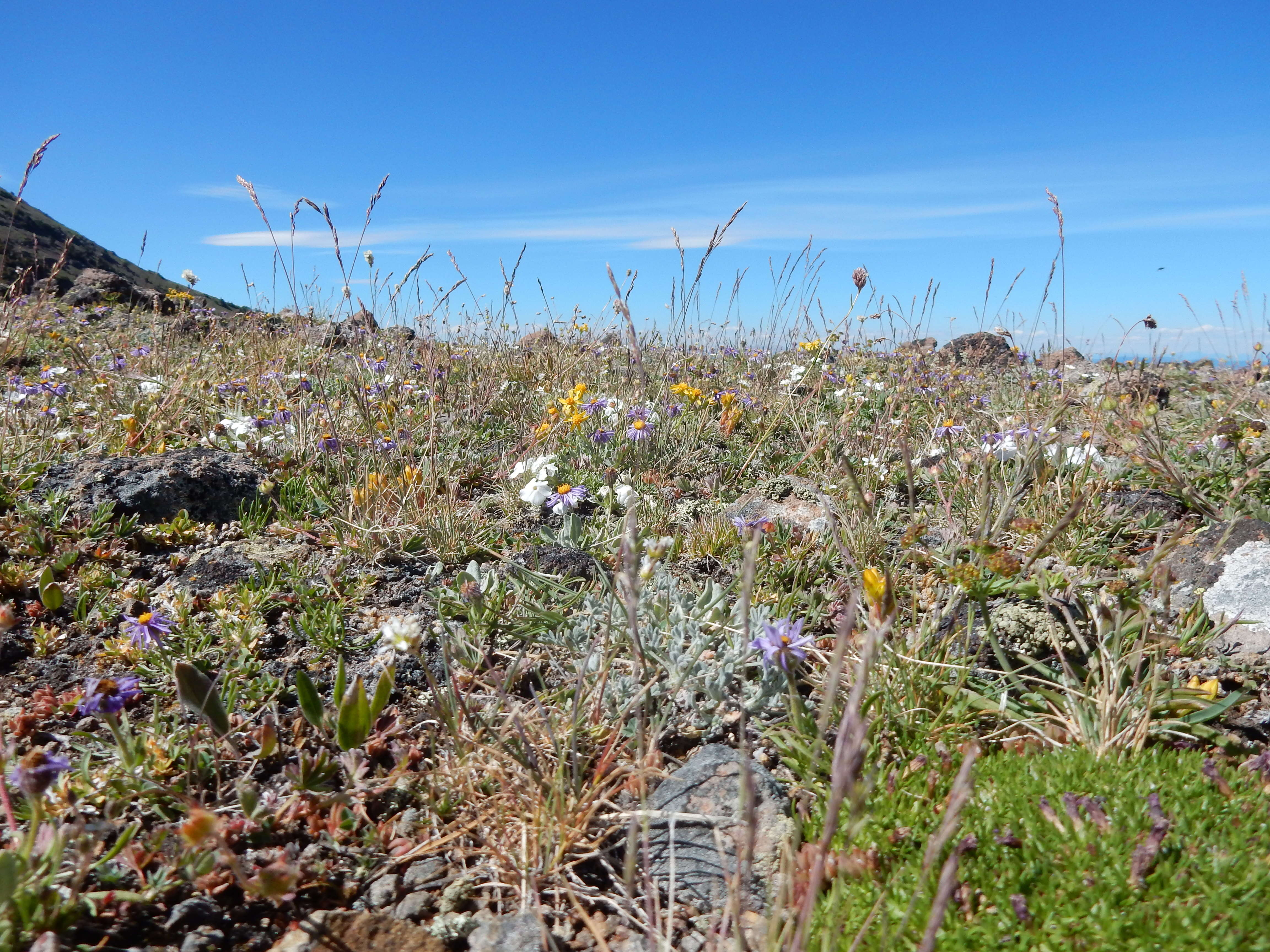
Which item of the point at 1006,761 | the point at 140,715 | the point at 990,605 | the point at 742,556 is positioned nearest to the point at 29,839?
the point at 140,715

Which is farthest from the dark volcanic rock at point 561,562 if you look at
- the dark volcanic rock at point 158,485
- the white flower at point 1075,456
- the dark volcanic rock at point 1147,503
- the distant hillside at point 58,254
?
the distant hillside at point 58,254

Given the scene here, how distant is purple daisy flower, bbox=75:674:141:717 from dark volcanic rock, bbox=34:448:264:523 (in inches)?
54.9

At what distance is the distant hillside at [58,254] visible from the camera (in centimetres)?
1370

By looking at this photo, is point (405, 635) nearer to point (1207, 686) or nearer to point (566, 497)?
point (566, 497)

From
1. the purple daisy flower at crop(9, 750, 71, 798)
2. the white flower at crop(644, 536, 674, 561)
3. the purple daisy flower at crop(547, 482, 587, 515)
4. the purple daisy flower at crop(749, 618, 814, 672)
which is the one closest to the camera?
the purple daisy flower at crop(9, 750, 71, 798)

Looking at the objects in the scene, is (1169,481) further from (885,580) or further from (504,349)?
(504,349)

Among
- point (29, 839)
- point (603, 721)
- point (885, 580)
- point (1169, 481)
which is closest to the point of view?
point (29, 839)

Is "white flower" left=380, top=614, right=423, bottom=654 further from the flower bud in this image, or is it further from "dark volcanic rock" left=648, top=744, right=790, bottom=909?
"dark volcanic rock" left=648, top=744, right=790, bottom=909

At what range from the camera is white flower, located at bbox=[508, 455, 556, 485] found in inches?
131

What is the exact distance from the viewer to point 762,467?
159 inches

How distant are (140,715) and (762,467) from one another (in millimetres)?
3010

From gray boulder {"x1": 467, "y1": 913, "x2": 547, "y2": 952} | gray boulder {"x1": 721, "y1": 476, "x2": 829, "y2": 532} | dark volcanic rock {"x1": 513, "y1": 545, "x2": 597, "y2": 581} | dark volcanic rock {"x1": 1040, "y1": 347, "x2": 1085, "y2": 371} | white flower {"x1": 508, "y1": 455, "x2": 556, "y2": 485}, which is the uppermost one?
dark volcanic rock {"x1": 1040, "y1": 347, "x2": 1085, "y2": 371}

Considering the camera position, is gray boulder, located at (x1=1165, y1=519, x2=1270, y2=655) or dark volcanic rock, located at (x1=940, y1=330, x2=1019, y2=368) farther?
dark volcanic rock, located at (x1=940, y1=330, x2=1019, y2=368)

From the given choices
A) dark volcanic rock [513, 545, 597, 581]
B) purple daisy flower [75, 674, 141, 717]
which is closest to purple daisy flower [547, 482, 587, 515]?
dark volcanic rock [513, 545, 597, 581]
